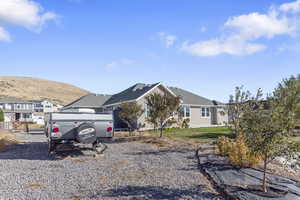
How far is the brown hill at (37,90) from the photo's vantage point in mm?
111000

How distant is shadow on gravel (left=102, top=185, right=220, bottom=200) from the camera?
588cm

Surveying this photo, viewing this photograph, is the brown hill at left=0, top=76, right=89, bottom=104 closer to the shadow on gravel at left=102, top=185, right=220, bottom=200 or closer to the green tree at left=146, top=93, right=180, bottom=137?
the green tree at left=146, top=93, right=180, bottom=137

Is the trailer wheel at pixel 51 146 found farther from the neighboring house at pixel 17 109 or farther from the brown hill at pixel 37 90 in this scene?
the brown hill at pixel 37 90

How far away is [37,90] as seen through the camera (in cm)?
12850

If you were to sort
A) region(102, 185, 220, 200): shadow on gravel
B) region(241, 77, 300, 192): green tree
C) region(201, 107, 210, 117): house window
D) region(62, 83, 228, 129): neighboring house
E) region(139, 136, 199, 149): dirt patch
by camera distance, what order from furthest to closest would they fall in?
region(201, 107, 210, 117): house window → region(62, 83, 228, 129): neighboring house → region(139, 136, 199, 149): dirt patch → region(102, 185, 220, 200): shadow on gravel → region(241, 77, 300, 192): green tree

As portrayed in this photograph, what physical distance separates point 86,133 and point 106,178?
14.2 ft

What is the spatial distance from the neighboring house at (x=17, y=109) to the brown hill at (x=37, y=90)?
3673 cm

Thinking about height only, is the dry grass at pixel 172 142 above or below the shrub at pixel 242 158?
below

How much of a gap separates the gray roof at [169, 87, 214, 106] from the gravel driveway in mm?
21403

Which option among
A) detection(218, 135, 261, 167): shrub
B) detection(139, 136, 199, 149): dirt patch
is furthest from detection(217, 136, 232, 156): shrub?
detection(139, 136, 199, 149): dirt patch

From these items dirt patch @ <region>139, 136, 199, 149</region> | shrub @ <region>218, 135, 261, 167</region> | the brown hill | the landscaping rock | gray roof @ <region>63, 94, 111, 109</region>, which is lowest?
the landscaping rock

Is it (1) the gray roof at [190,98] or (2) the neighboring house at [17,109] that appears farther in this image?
(2) the neighboring house at [17,109]

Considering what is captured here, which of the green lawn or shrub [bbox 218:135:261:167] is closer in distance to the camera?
shrub [bbox 218:135:261:167]

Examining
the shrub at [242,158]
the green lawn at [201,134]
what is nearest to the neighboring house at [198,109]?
the green lawn at [201,134]
